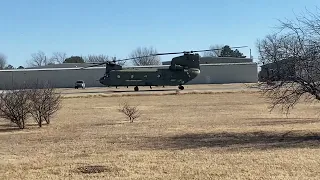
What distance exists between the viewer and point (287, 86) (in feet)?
51.5

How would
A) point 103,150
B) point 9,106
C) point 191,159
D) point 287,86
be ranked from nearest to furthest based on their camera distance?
point 191,159 < point 103,150 < point 287,86 < point 9,106

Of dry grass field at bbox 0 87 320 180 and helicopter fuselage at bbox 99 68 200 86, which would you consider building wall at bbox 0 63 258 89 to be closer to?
helicopter fuselage at bbox 99 68 200 86

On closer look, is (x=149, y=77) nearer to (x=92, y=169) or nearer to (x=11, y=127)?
(x=11, y=127)

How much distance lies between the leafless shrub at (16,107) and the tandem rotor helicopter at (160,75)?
44605mm

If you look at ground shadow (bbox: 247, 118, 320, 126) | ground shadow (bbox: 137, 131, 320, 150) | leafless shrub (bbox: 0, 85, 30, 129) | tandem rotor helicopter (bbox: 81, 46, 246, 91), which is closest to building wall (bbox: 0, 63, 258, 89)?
tandem rotor helicopter (bbox: 81, 46, 246, 91)

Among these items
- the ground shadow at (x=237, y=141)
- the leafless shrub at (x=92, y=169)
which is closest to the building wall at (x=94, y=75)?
the ground shadow at (x=237, y=141)

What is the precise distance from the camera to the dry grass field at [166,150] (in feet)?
31.1

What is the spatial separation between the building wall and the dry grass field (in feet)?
240

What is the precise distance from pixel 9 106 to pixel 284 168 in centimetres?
1425

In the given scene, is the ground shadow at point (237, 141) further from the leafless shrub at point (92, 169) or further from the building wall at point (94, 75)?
the building wall at point (94, 75)

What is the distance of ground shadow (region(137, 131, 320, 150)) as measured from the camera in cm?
1359

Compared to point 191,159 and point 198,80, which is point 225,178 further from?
point 198,80

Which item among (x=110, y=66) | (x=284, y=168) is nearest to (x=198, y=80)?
(x=110, y=66)

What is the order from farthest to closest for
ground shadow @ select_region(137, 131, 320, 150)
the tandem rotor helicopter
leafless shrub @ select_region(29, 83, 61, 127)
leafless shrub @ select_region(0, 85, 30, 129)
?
the tandem rotor helicopter
leafless shrub @ select_region(29, 83, 61, 127)
leafless shrub @ select_region(0, 85, 30, 129)
ground shadow @ select_region(137, 131, 320, 150)
